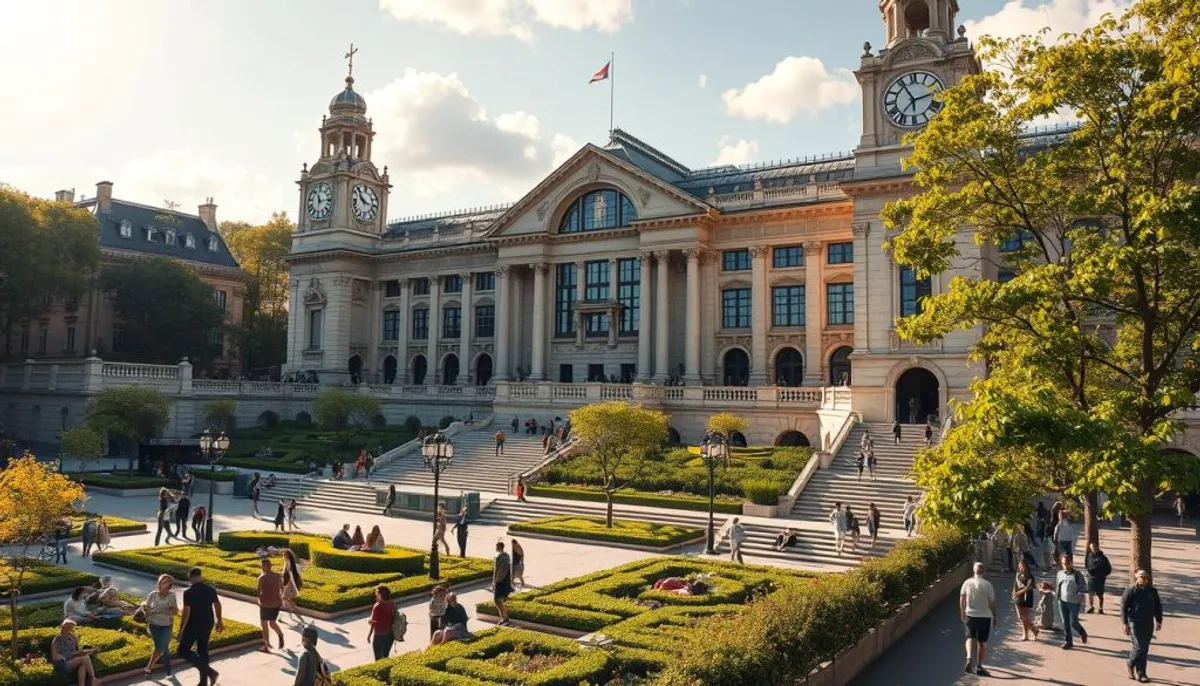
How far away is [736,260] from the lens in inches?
2140

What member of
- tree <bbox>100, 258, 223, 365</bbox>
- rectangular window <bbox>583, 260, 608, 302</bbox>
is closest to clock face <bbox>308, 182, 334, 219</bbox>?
tree <bbox>100, 258, 223, 365</bbox>

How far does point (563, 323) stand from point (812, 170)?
2001cm

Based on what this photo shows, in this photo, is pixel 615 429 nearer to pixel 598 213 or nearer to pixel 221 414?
pixel 598 213

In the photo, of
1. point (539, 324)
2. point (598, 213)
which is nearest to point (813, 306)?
point (598, 213)

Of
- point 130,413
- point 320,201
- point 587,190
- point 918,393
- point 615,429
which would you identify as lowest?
point 615,429

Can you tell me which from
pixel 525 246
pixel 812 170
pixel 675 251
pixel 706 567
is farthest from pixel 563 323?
pixel 706 567

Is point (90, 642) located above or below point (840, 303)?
below

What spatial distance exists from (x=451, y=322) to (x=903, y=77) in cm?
3805

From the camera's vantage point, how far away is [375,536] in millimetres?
24438

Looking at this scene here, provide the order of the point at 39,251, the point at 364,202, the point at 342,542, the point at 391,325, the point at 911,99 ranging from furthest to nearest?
the point at 364,202, the point at 391,325, the point at 39,251, the point at 911,99, the point at 342,542

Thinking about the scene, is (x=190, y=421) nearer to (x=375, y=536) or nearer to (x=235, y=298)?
(x=235, y=298)

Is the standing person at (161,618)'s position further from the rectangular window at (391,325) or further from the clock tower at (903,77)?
the rectangular window at (391,325)

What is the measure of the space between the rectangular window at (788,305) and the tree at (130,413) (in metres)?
35.8

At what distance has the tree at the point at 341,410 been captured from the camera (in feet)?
173
